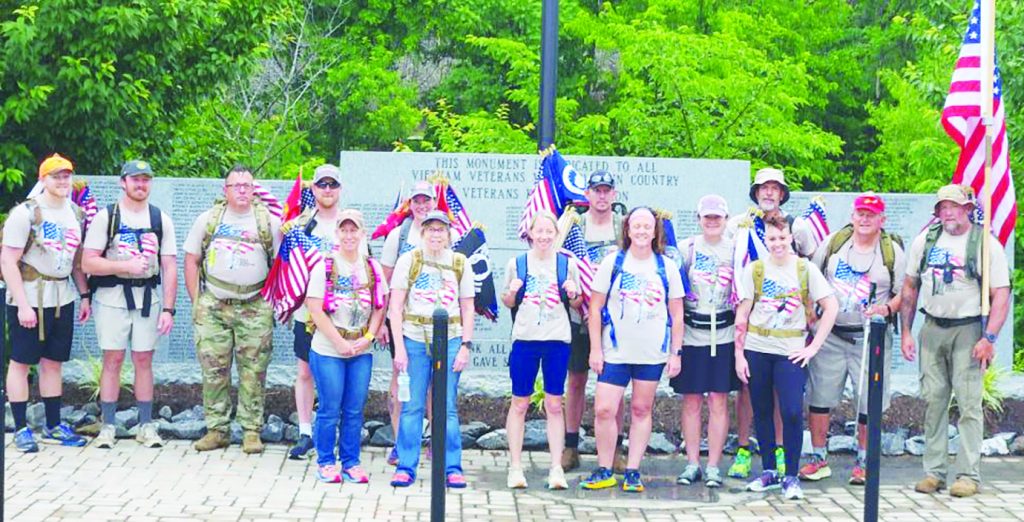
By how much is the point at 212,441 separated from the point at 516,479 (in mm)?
2404

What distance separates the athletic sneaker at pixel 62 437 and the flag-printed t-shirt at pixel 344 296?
2.20m

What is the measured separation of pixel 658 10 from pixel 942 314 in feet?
38.1

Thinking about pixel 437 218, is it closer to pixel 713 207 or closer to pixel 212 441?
pixel 713 207

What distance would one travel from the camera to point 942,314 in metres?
9.25

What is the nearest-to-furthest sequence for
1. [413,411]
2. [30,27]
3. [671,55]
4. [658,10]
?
[413,411]
[30,27]
[671,55]
[658,10]

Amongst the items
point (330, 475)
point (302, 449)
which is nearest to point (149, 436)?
point (302, 449)

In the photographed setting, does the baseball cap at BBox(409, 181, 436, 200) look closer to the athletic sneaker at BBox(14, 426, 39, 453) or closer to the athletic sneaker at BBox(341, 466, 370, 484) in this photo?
the athletic sneaker at BBox(341, 466, 370, 484)

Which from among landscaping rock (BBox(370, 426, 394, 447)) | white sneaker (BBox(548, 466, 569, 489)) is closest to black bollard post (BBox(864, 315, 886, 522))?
white sneaker (BBox(548, 466, 569, 489))

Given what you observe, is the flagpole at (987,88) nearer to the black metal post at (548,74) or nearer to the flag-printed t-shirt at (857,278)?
the flag-printed t-shirt at (857,278)

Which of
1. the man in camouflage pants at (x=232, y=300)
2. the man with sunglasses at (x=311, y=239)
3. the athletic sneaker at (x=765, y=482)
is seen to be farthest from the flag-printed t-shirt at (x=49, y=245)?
the athletic sneaker at (x=765, y=482)

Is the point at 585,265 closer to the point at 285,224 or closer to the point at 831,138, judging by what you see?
the point at 285,224

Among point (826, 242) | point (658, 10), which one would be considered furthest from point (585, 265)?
point (658, 10)

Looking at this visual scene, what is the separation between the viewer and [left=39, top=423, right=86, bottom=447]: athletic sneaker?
1027cm

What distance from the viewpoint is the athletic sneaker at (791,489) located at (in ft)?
29.4
